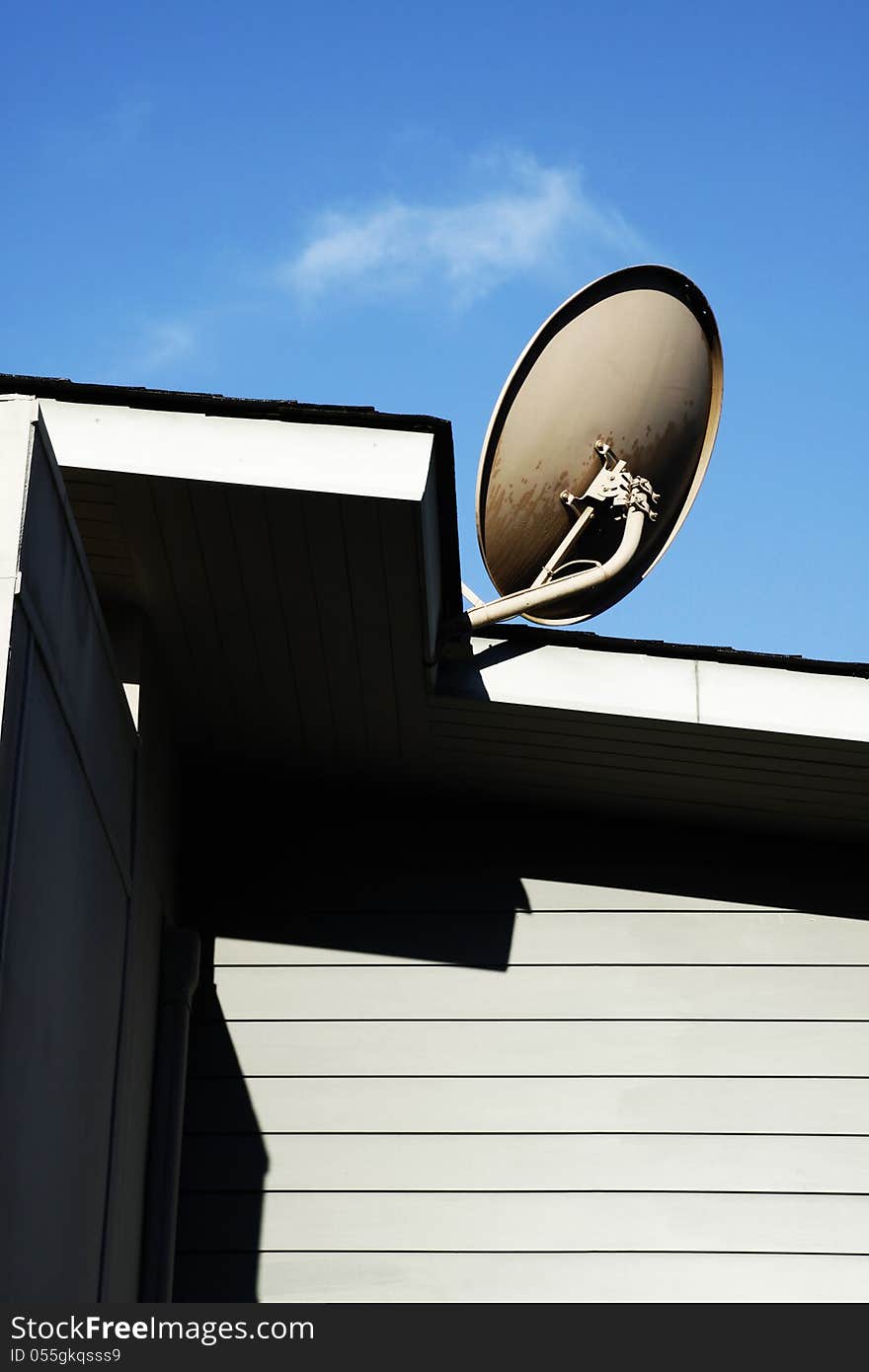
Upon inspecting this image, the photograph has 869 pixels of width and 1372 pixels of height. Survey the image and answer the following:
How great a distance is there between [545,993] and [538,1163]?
0.64m

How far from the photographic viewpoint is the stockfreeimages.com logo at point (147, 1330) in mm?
3503

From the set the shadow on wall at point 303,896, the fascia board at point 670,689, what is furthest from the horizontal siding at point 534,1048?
the fascia board at point 670,689

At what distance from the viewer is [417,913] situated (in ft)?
20.5

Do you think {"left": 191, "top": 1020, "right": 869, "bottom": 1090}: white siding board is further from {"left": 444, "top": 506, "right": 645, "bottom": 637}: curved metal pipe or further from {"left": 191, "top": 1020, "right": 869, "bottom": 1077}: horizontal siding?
{"left": 444, "top": 506, "right": 645, "bottom": 637}: curved metal pipe

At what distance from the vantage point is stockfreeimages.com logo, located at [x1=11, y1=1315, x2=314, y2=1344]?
11.5 ft

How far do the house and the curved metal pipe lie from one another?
0.10m

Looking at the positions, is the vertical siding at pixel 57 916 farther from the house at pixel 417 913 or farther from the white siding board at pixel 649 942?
the white siding board at pixel 649 942

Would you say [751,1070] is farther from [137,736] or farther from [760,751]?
[137,736]

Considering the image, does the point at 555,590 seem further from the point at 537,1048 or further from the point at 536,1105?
the point at 536,1105

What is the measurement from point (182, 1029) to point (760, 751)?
237 centimetres

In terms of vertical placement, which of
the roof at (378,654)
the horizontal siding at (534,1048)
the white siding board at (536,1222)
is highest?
the roof at (378,654)

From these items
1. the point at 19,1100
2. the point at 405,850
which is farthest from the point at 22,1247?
the point at 405,850

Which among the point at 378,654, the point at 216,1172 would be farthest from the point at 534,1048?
the point at 378,654

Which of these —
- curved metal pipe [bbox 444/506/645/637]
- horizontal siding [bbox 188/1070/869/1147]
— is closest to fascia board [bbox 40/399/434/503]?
curved metal pipe [bbox 444/506/645/637]
